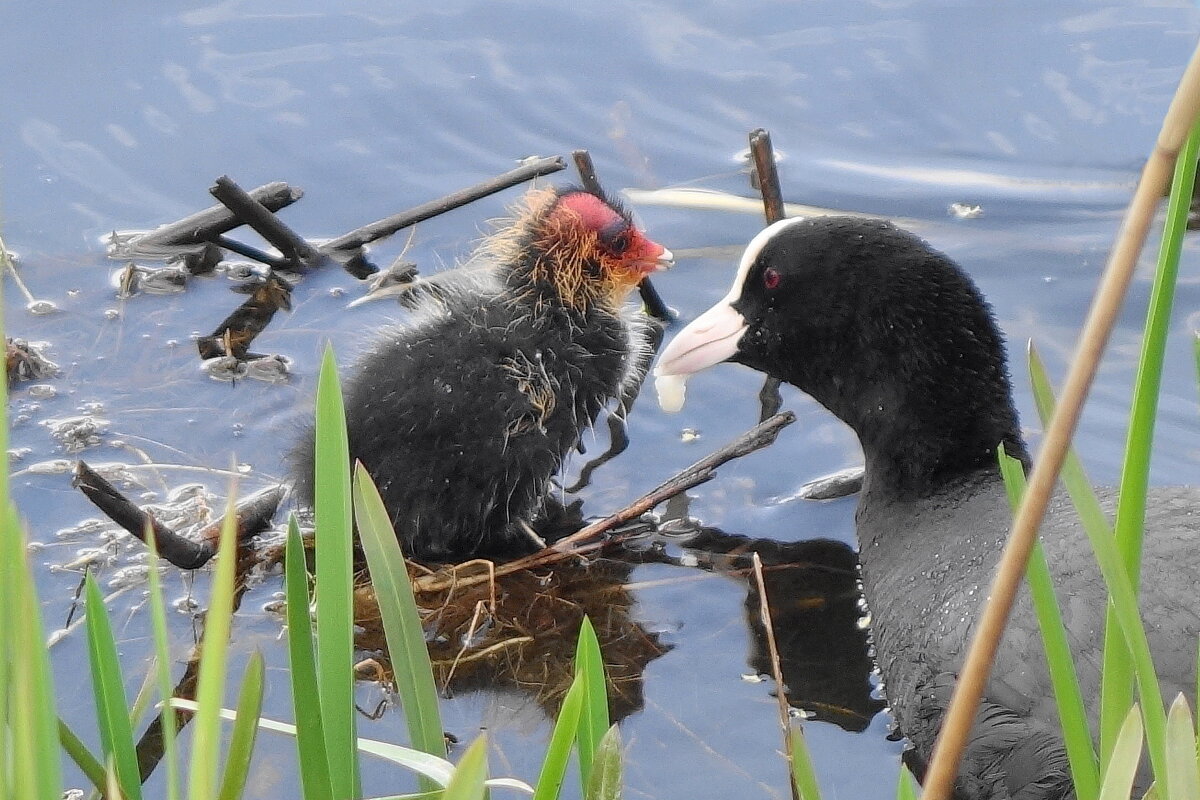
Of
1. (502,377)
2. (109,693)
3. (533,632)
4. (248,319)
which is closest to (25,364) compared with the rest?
(248,319)

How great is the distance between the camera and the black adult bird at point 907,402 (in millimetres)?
2521

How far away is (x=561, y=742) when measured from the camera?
4.42 feet

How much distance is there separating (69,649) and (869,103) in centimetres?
317

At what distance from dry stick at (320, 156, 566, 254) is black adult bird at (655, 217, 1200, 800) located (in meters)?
0.96

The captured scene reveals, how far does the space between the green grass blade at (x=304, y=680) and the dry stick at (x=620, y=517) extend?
1.64 metres

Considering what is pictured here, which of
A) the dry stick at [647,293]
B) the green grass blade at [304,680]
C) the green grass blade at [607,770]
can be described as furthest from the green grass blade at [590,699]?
the dry stick at [647,293]

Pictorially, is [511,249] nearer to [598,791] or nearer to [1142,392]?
[598,791]

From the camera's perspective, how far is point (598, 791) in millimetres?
1483

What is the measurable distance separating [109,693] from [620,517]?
5.96 feet

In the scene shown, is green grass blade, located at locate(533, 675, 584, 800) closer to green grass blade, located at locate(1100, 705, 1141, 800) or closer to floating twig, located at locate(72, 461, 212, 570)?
green grass blade, located at locate(1100, 705, 1141, 800)

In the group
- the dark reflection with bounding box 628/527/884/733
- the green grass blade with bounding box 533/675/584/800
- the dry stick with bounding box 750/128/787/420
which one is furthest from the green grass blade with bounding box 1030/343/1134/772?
the dry stick with bounding box 750/128/787/420

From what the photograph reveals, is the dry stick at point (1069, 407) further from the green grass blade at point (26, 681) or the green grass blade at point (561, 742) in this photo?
the green grass blade at point (26, 681)

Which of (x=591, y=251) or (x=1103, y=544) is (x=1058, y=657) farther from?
(x=591, y=251)

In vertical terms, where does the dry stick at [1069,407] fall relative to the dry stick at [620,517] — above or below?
above
